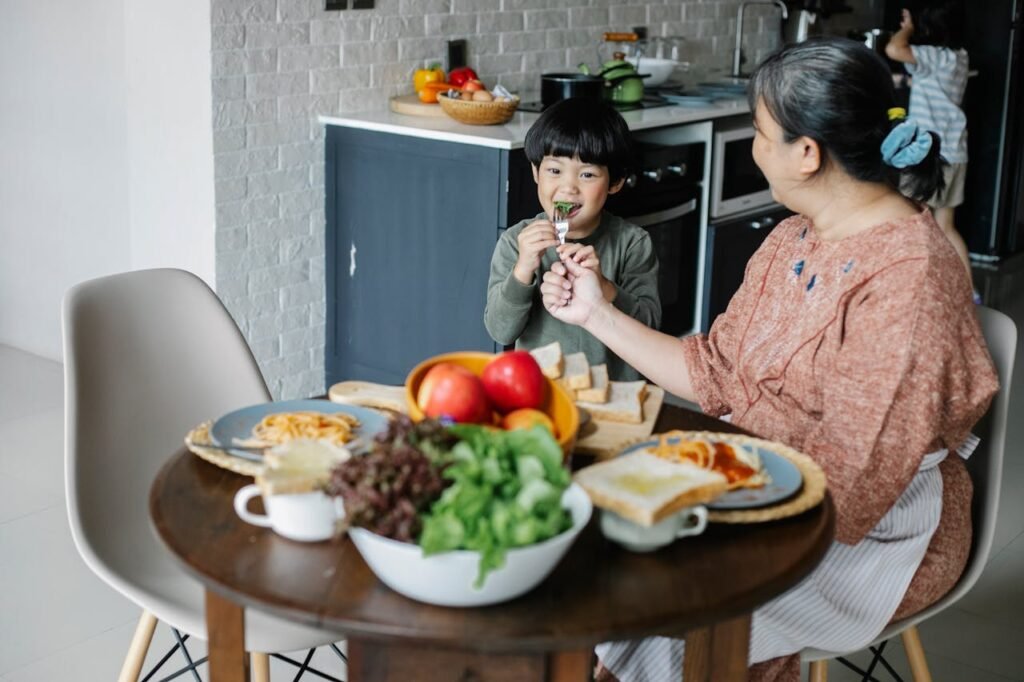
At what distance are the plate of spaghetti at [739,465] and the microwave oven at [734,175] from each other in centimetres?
289

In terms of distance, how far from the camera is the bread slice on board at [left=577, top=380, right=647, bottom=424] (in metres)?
1.79

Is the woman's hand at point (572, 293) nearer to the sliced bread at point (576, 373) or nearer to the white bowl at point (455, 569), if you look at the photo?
the sliced bread at point (576, 373)

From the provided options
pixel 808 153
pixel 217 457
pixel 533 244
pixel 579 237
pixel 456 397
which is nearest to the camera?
pixel 456 397

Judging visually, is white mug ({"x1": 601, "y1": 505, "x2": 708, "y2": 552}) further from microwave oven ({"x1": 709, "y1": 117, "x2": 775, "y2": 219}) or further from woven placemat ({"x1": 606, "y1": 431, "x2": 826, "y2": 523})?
microwave oven ({"x1": 709, "y1": 117, "x2": 775, "y2": 219})

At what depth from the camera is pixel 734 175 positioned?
181 inches

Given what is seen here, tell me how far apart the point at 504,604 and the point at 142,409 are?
1.06 meters

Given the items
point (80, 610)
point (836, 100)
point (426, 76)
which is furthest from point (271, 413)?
point (426, 76)

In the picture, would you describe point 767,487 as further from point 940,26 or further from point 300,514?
point 940,26

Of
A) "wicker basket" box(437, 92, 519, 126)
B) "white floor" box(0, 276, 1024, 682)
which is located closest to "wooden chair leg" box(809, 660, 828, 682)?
"white floor" box(0, 276, 1024, 682)

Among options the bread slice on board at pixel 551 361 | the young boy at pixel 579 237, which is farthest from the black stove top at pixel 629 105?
the bread slice on board at pixel 551 361

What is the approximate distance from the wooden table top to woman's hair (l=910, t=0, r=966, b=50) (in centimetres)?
474

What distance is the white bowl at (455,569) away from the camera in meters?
1.27

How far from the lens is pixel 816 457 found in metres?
1.91

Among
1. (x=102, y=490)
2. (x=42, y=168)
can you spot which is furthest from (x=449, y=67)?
(x=102, y=490)
